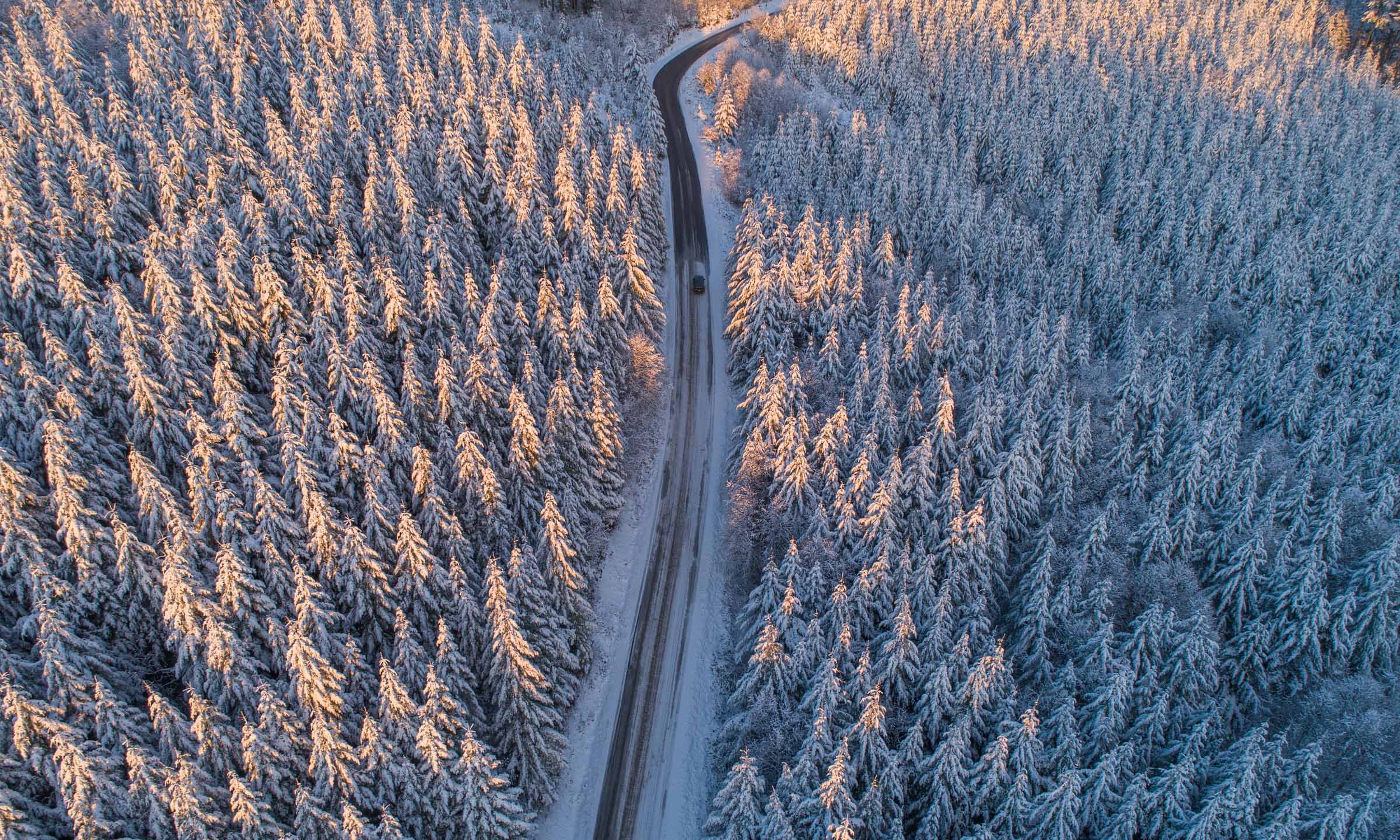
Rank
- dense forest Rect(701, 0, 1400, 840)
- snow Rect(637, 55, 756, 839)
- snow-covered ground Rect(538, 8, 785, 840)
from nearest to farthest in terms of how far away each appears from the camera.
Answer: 1. dense forest Rect(701, 0, 1400, 840)
2. snow-covered ground Rect(538, 8, 785, 840)
3. snow Rect(637, 55, 756, 839)

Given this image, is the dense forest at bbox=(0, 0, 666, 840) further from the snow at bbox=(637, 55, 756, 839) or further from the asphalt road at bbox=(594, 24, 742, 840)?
the snow at bbox=(637, 55, 756, 839)

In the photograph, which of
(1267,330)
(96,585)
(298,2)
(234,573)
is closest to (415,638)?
(234,573)

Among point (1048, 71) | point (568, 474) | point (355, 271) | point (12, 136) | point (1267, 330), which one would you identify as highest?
point (1048, 71)

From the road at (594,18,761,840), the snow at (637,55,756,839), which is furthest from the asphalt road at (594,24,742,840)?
the snow at (637,55,756,839)

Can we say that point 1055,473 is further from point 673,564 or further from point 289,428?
point 289,428

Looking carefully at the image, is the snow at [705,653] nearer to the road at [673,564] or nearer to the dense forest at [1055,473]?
the road at [673,564]

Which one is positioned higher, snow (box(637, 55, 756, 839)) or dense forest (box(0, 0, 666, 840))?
dense forest (box(0, 0, 666, 840))

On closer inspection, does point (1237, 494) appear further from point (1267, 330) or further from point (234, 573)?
point (234, 573)
